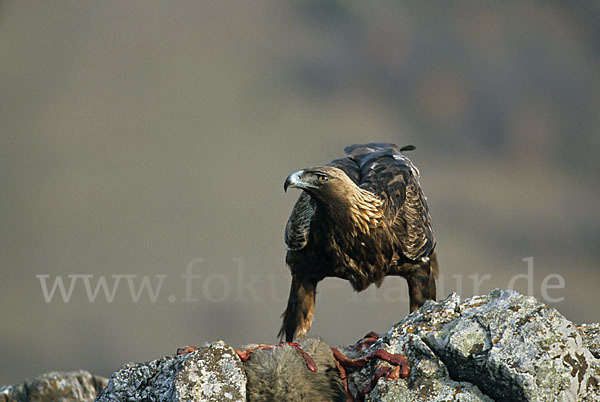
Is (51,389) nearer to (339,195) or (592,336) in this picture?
(339,195)

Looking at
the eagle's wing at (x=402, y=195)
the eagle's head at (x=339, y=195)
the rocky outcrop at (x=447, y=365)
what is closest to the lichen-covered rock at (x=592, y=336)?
the rocky outcrop at (x=447, y=365)

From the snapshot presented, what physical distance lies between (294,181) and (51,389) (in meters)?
2.97

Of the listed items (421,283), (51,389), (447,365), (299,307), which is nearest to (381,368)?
(447,365)

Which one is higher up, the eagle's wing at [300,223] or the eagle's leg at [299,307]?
the eagle's wing at [300,223]

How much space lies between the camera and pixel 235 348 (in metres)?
3.64

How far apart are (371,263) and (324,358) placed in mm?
2168

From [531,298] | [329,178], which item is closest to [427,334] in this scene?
[531,298]

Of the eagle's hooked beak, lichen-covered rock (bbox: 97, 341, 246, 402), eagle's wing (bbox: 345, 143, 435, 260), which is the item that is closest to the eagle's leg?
eagle's wing (bbox: 345, 143, 435, 260)

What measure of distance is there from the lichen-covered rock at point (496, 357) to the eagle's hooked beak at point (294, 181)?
1.80 metres

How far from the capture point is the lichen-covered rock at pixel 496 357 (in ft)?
10.1

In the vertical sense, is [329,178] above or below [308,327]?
above

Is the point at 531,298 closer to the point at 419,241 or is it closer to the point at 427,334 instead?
the point at 427,334

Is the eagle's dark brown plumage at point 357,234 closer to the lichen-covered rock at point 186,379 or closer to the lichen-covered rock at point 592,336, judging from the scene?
the lichen-covered rock at point 186,379

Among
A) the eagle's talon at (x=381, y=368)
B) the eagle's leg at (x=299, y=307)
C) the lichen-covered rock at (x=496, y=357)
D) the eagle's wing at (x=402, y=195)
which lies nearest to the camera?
the lichen-covered rock at (x=496, y=357)
